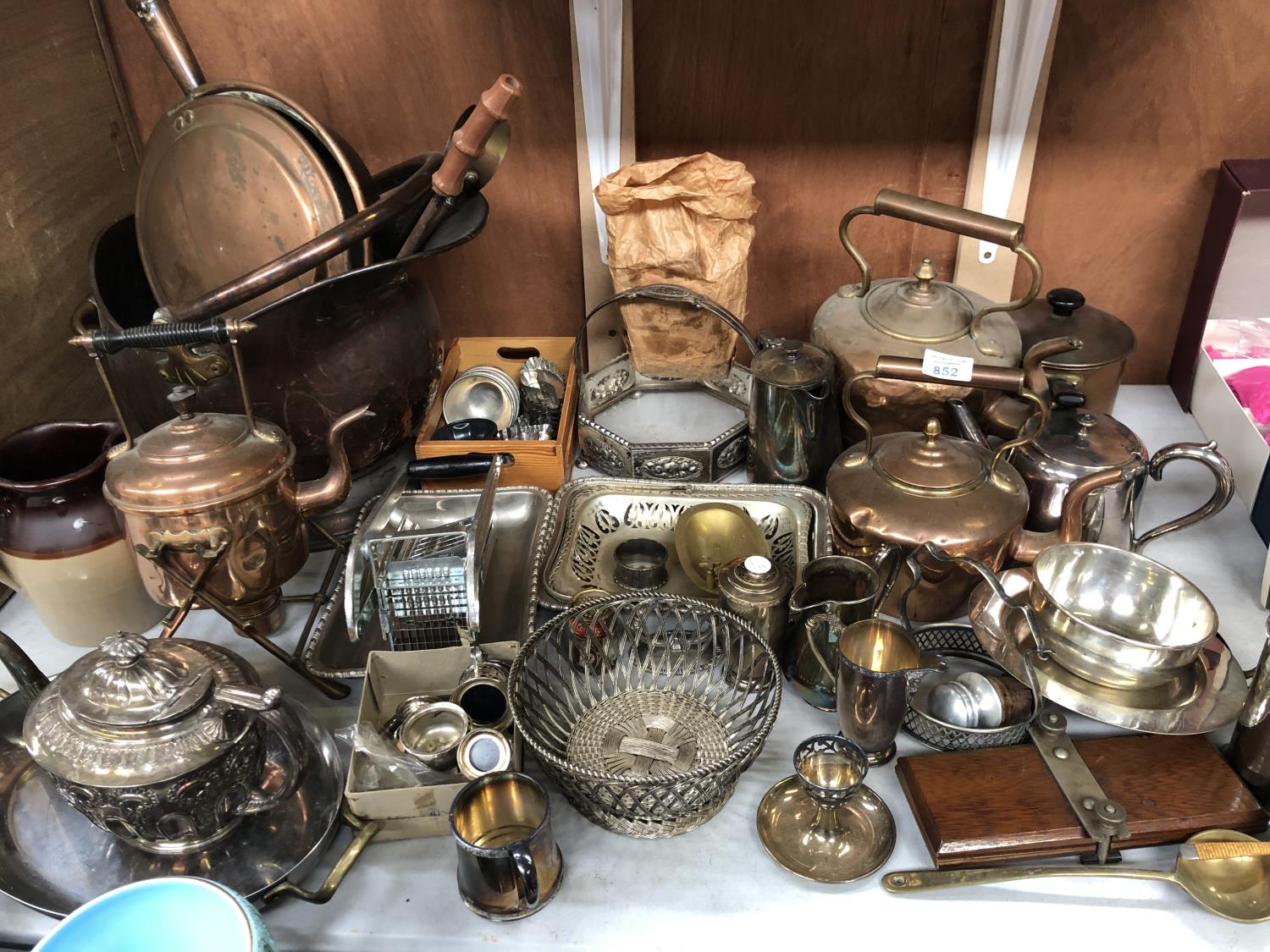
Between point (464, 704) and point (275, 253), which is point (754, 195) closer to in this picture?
point (275, 253)

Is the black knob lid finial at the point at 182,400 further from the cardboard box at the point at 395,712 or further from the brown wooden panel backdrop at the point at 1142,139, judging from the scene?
the brown wooden panel backdrop at the point at 1142,139

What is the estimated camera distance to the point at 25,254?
1136mm

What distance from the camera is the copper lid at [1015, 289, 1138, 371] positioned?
43.9 inches

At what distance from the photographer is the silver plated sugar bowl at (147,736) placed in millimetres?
687

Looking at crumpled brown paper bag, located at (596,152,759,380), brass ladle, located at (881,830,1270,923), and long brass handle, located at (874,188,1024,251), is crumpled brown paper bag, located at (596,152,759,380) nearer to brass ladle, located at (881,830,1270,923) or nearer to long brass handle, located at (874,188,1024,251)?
long brass handle, located at (874,188,1024,251)

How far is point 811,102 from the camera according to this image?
4.10ft

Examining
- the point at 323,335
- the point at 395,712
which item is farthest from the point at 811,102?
the point at 395,712

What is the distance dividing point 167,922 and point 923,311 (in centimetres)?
101

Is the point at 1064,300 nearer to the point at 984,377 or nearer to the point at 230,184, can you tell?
the point at 984,377

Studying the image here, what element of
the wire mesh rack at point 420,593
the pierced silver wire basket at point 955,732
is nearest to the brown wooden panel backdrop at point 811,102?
the wire mesh rack at point 420,593

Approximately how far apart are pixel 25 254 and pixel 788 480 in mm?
1004

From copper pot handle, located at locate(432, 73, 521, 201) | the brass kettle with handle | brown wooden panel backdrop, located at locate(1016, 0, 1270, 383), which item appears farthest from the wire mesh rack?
brown wooden panel backdrop, located at locate(1016, 0, 1270, 383)

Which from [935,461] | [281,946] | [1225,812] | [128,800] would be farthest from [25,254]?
[1225,812]

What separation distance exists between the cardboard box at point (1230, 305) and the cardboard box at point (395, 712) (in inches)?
37.1
